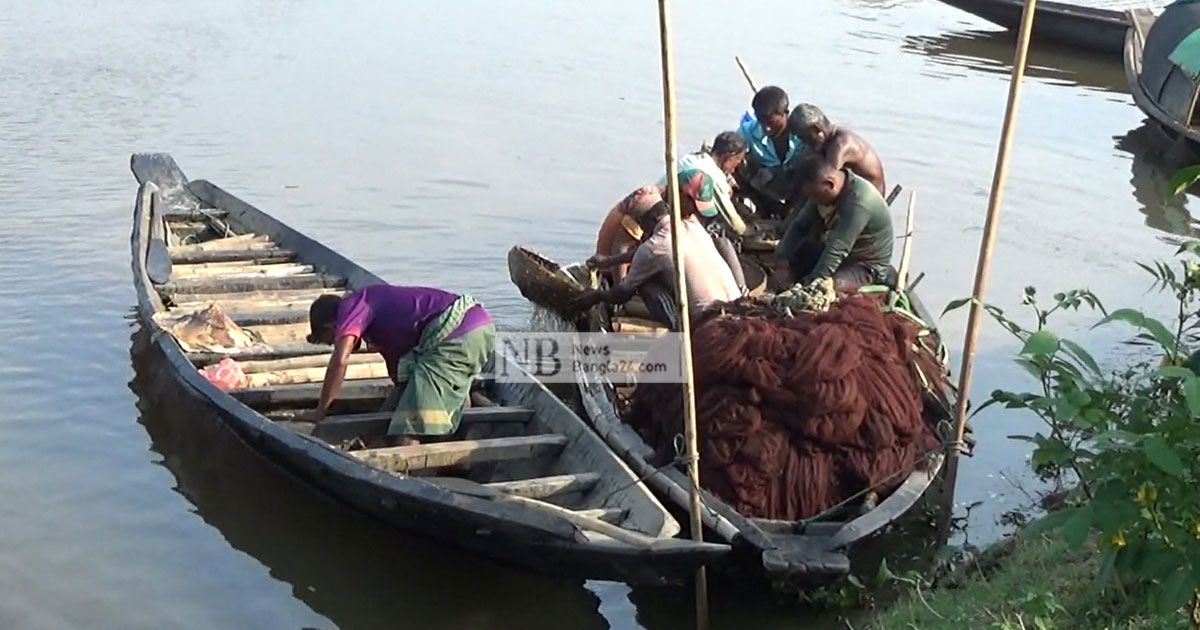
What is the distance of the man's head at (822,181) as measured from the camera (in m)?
6.39

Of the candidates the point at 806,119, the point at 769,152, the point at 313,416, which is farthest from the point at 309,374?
the point at 769,152

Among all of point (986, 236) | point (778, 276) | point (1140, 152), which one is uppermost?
point (986, 236)

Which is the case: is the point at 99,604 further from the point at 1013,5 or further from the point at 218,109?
the point at 1013,5

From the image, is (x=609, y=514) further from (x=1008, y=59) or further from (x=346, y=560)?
(x=1008, y=59)

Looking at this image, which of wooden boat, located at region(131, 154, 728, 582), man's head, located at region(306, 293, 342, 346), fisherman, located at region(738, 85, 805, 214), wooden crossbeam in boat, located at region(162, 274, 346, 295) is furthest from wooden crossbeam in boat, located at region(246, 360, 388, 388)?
fisherman, located at region(738, 85, 805, 214)

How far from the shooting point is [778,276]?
279 inches

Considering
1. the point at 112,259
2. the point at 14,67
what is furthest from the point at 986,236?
the point at 14,67

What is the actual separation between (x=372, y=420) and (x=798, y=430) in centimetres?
184

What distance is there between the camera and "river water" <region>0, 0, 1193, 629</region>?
5.27 meters

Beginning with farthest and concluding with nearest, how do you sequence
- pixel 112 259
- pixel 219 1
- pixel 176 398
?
1. pixel 219 1
2. pixel 112 259
3. pixel 176 398

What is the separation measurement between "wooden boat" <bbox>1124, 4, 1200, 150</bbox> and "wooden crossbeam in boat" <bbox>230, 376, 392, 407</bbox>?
8.95 meters

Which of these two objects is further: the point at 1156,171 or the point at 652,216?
the point at 1156,171

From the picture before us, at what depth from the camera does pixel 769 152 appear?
9008mm

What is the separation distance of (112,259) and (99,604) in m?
4.57
